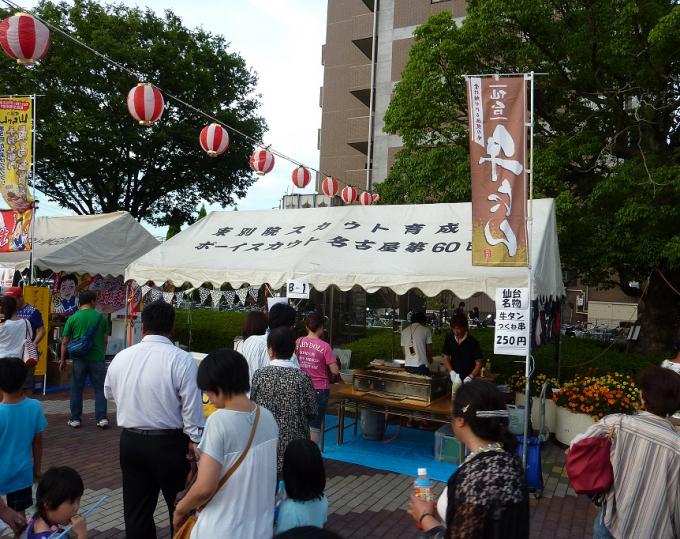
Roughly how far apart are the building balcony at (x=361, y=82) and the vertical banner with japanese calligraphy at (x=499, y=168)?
25.1 meters

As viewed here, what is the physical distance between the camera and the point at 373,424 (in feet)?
25.6

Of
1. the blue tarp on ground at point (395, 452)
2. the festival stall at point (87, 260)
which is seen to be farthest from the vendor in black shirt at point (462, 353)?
the festival stall at point (87, 260)

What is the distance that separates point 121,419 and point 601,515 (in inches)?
107

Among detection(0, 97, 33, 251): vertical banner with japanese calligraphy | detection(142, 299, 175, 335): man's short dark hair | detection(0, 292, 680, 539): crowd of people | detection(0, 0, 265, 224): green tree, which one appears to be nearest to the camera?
detection(0, 292, 680, 539): crowd of people

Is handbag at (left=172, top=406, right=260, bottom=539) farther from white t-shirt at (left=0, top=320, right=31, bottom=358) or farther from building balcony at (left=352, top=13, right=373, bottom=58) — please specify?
building balcony at (left=352, top=13, right=373, bottom=58)

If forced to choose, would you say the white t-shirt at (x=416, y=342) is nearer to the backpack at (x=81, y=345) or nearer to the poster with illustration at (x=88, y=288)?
the backpack at (x=81, y=345)

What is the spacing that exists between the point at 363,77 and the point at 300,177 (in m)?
18.9

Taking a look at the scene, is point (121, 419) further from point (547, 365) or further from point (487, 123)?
point (547, 365)

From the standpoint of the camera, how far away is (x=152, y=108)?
790 centimetres

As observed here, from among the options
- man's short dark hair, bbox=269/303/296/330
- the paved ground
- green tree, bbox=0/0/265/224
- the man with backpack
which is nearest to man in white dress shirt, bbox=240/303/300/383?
man's short dark hair, bbox=269/303/296/330

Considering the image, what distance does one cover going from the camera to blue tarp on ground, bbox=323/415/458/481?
6.71 metres

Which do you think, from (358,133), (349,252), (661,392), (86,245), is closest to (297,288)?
(349,252)

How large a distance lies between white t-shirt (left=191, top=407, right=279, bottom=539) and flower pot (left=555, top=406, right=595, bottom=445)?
20.4 feet

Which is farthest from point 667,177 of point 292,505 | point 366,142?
point 366,142
